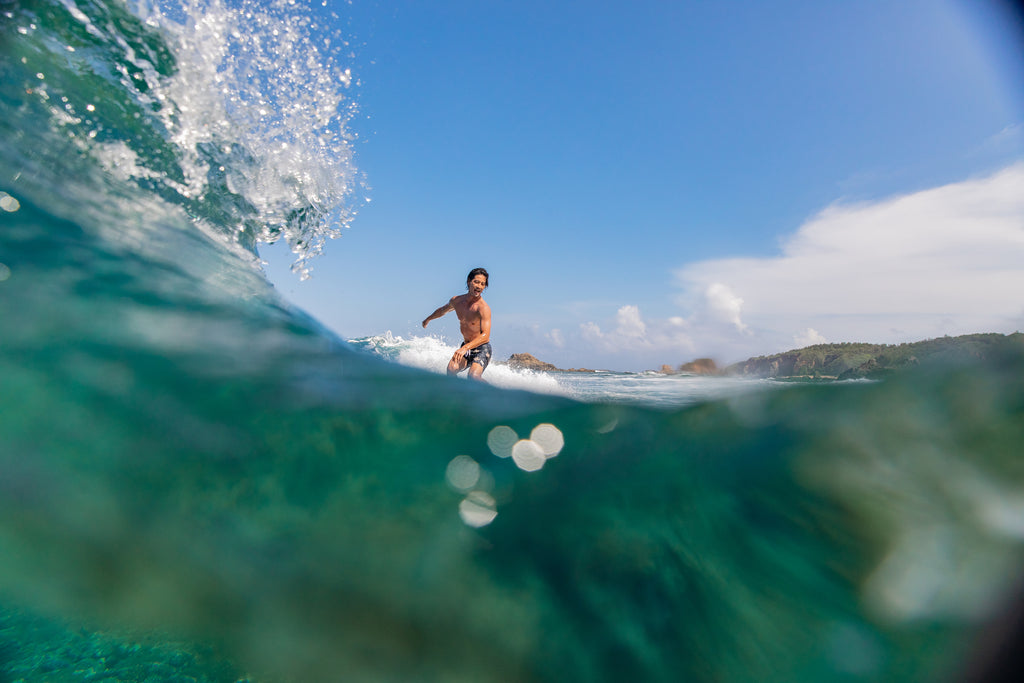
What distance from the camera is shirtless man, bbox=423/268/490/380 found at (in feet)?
22.6

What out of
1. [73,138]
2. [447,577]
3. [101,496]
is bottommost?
[447,577]

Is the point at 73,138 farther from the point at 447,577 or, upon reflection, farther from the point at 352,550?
the point at 447,577

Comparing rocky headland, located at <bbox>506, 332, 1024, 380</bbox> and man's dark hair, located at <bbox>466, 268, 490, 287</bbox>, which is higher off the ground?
man's dark hair, located at <bbox>466, 268, 490, 287</bbox>

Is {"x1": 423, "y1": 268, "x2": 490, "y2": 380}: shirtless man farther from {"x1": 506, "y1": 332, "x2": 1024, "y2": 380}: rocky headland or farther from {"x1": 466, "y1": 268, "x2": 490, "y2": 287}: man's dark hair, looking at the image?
{"x1": 506, "y1": 332, "x2": 1024, "y2": 380}: rocky headland

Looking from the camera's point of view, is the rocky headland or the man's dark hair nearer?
the rocky headland

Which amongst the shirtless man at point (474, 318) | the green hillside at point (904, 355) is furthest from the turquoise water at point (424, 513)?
the shirtless man at point (474, 318)

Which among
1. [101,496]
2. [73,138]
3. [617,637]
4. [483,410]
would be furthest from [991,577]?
[73,138]

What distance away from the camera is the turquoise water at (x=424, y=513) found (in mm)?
2139

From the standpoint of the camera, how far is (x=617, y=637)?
2162mm

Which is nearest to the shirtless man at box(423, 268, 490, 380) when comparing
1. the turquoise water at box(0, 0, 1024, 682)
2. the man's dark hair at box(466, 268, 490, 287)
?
the man's dark hair at box(466, 268, 490, 287)

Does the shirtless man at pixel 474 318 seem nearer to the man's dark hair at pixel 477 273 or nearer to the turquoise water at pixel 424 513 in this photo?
the man's dark hair at pixel 477 273

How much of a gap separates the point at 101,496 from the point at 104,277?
1672 mm

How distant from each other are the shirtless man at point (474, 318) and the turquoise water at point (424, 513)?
3327mm

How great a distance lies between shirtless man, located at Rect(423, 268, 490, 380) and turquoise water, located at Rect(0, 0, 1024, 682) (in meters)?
3.33
